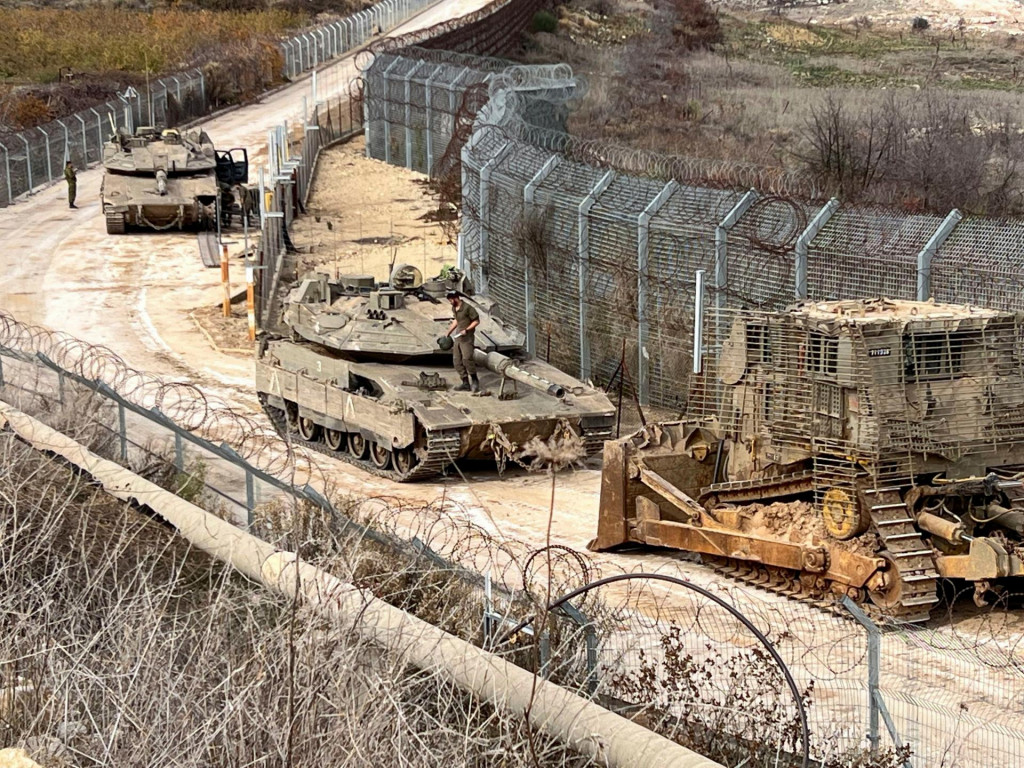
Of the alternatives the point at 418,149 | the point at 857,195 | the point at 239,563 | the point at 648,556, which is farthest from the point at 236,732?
the point at 418,149

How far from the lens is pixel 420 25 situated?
212ft

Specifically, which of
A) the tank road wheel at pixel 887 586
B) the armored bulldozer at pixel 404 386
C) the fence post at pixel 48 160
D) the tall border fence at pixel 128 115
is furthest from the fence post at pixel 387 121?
the tank road wheel at pixel 887 586

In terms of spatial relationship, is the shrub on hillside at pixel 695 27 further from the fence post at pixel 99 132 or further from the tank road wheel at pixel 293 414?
the tank road wheel at pixel 293 414

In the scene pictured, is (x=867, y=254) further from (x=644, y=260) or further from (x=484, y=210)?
(x=484, y=210)

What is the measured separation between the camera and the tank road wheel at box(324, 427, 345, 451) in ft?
66.8

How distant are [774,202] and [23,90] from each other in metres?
34.1

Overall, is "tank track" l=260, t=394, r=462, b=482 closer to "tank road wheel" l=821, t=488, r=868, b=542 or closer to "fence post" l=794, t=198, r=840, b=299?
"tank road wheel" l=821, t=488, r=868, b=542

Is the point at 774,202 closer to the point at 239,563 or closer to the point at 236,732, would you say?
the point at 239,563

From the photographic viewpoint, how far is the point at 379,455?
19.6m

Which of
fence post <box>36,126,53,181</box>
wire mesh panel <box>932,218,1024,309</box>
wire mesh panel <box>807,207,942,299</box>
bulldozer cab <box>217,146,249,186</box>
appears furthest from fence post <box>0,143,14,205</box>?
wire mesh panel <box>932,218,1024,309</box>

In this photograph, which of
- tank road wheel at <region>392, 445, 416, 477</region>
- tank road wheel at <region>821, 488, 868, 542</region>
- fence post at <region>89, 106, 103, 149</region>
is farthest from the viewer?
fence post at <region>89, 106, 103, 149</region>

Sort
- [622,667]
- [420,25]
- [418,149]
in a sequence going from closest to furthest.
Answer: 1. [622,667]
2. [418,149]
3. [420,25]

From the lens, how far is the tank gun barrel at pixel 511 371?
18.5 meters

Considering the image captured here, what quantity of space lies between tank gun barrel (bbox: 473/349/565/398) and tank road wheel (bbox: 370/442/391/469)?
1485 mm
